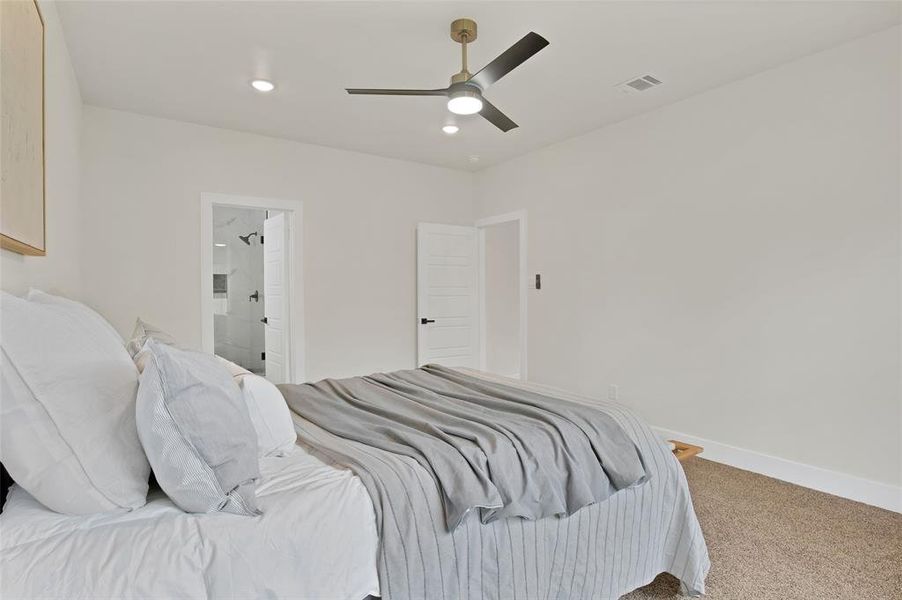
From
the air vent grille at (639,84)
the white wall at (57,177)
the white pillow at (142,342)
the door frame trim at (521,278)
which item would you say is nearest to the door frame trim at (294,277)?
the white wall at (57,177)

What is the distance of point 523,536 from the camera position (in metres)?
1.59

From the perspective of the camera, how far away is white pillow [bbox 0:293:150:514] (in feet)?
3.51

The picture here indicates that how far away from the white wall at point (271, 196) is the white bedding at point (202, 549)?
10.3 ft

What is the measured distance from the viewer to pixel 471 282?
5836 millimetres

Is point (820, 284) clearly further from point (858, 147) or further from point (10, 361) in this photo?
point (10, 361)

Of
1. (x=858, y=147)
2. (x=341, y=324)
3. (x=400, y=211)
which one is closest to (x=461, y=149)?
(x=400, y=211)

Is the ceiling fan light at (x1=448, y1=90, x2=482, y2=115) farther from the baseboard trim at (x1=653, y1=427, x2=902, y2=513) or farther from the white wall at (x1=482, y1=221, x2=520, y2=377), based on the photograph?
the white wall at (x1=482, y1=221, x2=520, y2=377)

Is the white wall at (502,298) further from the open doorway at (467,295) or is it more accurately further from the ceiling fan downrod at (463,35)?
the ceiling fan downrod at (463,35)

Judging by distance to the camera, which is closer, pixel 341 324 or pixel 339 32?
pixel 339 32

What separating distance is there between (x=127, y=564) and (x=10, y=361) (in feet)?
1.68

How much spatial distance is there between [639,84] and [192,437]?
11.6ft

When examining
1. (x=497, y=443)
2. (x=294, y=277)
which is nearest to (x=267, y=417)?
(x=497, y=443)

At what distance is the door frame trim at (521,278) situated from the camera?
5.15 meters

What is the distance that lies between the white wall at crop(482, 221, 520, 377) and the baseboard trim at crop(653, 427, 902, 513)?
9.53 ft
